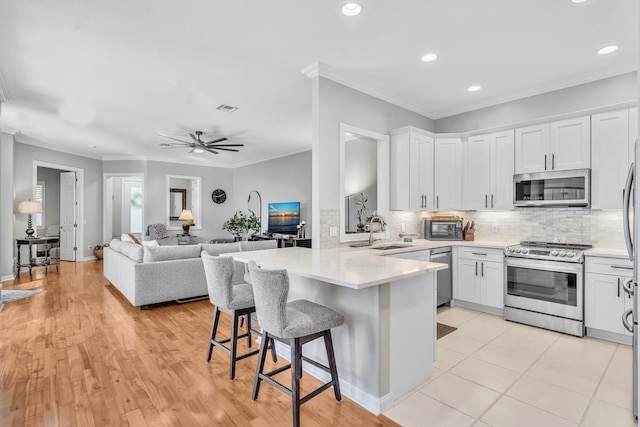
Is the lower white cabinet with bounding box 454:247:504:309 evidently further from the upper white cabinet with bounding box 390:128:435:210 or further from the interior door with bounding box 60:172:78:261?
the interior door with bounding box 60:172:78:261

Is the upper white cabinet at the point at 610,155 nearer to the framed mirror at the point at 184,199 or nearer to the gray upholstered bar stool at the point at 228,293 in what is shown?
the gray upholstered bar stool at the point at 228,293

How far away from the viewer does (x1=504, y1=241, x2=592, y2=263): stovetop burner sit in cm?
333

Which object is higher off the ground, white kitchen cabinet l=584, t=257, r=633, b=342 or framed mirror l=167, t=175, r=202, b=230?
framed mirror l=167, t=175, r=202, b=230

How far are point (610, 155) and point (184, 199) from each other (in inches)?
413

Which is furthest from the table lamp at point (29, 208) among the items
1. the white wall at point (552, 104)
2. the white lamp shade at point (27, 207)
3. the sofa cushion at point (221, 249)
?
the white wall at point (552, 104)

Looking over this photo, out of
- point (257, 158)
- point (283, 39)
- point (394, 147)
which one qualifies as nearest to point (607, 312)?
point (394, 147)

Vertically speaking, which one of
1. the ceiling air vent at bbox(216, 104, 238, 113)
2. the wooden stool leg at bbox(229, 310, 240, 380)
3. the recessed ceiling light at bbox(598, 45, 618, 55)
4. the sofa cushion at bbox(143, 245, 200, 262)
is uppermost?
the recessed ceiling light at bbox(598, 45, 618, 55)

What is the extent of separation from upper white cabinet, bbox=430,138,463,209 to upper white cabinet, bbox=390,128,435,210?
151 mm

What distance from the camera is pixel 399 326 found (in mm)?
2207

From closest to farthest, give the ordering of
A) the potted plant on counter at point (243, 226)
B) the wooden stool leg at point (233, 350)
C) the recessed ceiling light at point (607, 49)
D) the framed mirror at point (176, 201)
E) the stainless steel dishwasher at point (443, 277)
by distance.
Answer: the wooden stool leg at point (233, 350) < the recessed ceiling light at point (607, 49) < the stainless steel dishwasher at point (443, 277) < the potted plant on counter at point (243, 226) < the framed mirror at point (176, 201)

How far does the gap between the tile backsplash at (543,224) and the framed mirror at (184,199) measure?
23.3ft

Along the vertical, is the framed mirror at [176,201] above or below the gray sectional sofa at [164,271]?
above

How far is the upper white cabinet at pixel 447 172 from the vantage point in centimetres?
460

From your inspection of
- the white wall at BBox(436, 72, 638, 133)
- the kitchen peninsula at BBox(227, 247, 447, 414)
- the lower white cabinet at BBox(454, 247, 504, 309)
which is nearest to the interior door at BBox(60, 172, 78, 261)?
the kitchen peninsula at BBox(227, 247, 447, 414)
